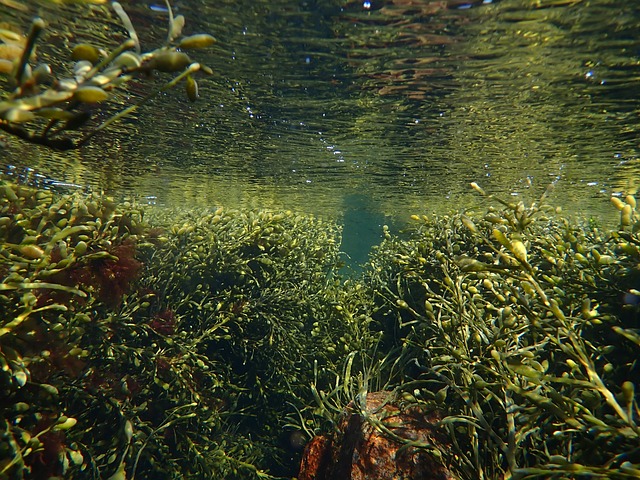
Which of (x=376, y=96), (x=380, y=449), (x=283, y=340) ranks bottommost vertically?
(x=380, y=449)

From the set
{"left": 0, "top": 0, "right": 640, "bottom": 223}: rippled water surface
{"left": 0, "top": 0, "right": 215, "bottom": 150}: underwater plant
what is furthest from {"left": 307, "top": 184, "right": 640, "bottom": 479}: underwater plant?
{"left": 0, "top": 0, "right": 640, "bottom": 223}: rippled water surface

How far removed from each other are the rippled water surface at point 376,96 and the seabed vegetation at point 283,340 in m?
3.04

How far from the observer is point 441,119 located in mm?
9852

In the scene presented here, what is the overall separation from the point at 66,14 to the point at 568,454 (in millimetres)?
8617

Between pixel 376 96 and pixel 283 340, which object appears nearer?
pixel 283 340

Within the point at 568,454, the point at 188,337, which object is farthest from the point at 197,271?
the point at 568,454

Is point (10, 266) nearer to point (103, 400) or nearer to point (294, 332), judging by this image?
point (103, 400)

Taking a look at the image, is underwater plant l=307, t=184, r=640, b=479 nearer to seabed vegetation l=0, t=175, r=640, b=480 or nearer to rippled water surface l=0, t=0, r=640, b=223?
seabed vegetation l=0, t=175, r=640, b=480

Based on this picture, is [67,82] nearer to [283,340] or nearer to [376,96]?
[283,340]

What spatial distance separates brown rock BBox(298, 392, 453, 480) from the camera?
3.80 meters

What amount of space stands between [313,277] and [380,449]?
4.28 metres

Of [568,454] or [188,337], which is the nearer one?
[568,454]

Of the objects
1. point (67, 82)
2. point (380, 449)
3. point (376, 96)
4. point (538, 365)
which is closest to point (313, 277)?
point (380, 449)

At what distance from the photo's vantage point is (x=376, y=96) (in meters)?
8.47
